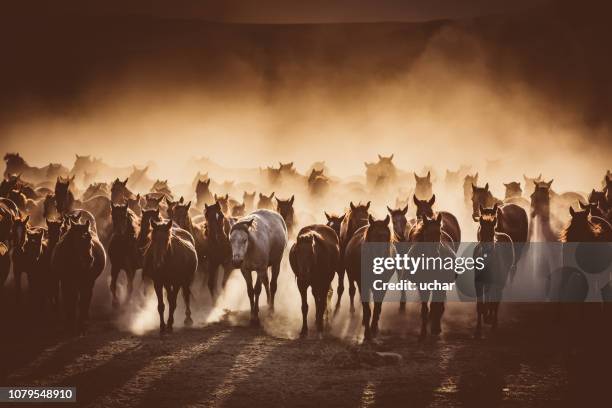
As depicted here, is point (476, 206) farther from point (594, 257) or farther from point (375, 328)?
point (375, 328)

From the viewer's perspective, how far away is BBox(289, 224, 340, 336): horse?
11.4 meters

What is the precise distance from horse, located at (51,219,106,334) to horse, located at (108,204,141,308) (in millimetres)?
1101

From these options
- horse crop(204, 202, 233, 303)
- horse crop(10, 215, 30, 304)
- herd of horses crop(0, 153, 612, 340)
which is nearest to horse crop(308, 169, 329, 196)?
herd of horses crop(0, 153, 612, 340)

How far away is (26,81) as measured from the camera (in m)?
88.3

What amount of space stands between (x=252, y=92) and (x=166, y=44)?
48.5 ft

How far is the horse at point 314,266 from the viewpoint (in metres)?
11.4

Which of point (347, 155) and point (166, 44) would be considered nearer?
point (347, 155)

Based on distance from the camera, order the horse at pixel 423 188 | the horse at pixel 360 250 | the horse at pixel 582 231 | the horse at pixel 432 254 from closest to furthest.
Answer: the horse at pixel 360 250 → the horse at pixel 432 254 → the horse at pixel 582 231 → the horse at pixel 423 188

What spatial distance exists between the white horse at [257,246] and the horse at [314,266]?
3.68ft

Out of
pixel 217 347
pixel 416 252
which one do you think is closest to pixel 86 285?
pixel 217 347

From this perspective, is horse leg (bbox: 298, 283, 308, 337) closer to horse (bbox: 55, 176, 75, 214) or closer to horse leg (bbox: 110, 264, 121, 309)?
horse leg (bbox: 110, 264, 121, 309)

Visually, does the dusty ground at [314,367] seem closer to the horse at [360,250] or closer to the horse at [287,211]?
the horse at [360,250]

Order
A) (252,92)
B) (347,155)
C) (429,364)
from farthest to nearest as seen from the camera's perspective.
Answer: (252,92), (347,155), (429,364)

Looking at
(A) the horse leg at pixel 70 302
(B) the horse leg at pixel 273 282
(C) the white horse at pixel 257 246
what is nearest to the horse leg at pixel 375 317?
(C) the white horse at pixel 257 246
